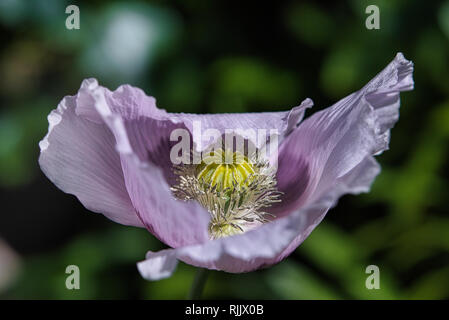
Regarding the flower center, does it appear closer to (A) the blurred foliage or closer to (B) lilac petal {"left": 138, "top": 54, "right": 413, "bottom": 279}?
(B) lilac petal {"left": 138, "top": 54, "right": 413, "bottom": 279}

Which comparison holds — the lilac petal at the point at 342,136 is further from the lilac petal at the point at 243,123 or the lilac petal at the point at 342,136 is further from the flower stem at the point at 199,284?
the flower stem at the point at 199,284

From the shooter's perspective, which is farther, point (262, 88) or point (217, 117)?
point (262, 88)

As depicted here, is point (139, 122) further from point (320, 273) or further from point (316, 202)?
point (320, 273)

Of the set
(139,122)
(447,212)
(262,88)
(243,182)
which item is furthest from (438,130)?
(139,122)

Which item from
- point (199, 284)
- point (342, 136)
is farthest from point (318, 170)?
point (199, 284)

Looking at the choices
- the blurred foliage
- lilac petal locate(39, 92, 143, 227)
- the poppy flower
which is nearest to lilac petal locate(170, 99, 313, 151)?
the poppy flower

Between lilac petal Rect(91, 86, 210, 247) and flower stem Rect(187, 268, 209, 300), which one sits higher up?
lilac petal Rect(91, 86, 210, 247)

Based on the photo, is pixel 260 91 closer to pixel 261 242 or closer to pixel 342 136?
pixel 342 136

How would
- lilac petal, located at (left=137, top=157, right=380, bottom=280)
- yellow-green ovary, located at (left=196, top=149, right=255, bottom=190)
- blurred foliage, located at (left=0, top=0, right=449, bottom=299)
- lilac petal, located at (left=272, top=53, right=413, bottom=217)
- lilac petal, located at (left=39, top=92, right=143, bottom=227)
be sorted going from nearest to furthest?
lilac petal, located at (left=137, top=157, right=380, bottom=280)
lilac petal, located at (left=272, top=53, right=413, bottom=217)
lilac petal, located at (left=39, top=92, right=143, bottom=227)
yellow-green ovary, located at (left=196, top=149, right=255, bottom=190)
blurred foliage, located at (left=0, top=0, right=449, bottom=299)
